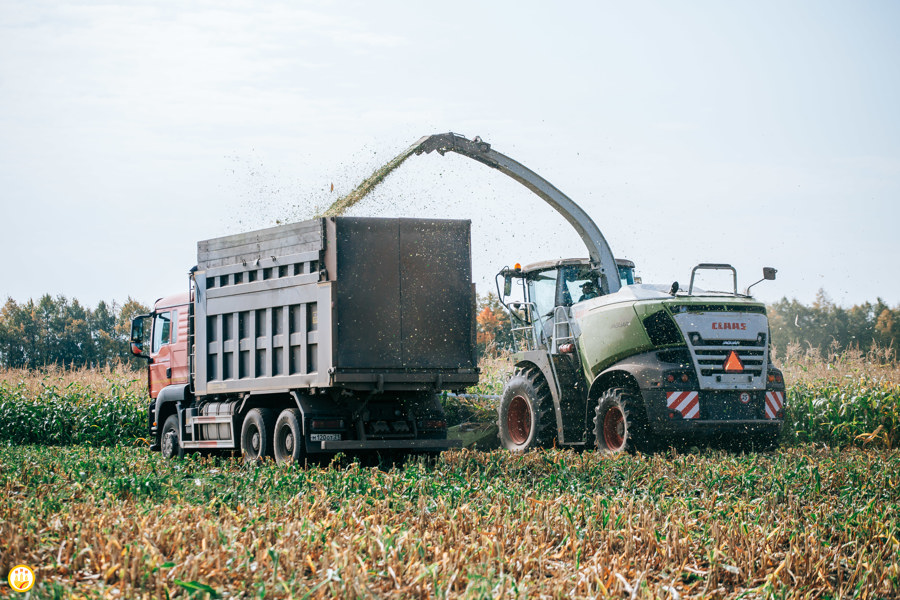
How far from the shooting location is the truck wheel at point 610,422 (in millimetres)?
12031

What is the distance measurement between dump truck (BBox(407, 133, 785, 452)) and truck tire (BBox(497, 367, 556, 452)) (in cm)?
2

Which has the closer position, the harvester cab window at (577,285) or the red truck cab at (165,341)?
the harvester cab window at (577,285)

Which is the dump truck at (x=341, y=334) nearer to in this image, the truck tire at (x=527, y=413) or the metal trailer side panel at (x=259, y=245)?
the metal trailer side panel at (x=259, y=245)

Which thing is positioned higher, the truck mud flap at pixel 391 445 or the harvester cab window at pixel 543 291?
the harvester cab window at pixel 543 291

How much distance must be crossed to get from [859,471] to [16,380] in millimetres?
19791

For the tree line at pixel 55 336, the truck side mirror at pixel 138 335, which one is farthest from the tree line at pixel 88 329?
the truck side mirror at pixel 138 335

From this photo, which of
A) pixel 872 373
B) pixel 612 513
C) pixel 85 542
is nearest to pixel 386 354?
pixel 612 513

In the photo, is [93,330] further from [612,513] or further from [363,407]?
[612,513]

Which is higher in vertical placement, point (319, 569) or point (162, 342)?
point (162, 342)

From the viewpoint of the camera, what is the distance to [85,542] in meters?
5.06

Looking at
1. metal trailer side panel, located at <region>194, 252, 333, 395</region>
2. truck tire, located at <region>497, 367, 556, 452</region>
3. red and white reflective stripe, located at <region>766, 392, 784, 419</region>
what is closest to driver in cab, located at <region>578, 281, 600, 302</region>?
truck tire, located at <region>497, 367, 556, 452</region>

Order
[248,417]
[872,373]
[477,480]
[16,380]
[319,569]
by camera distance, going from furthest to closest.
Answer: [16,380], [872,373], [248,417], [477,480], [319,569]

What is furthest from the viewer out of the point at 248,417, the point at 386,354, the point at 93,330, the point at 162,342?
the point at 93,330

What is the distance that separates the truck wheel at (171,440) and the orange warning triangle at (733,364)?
7.79 metres
